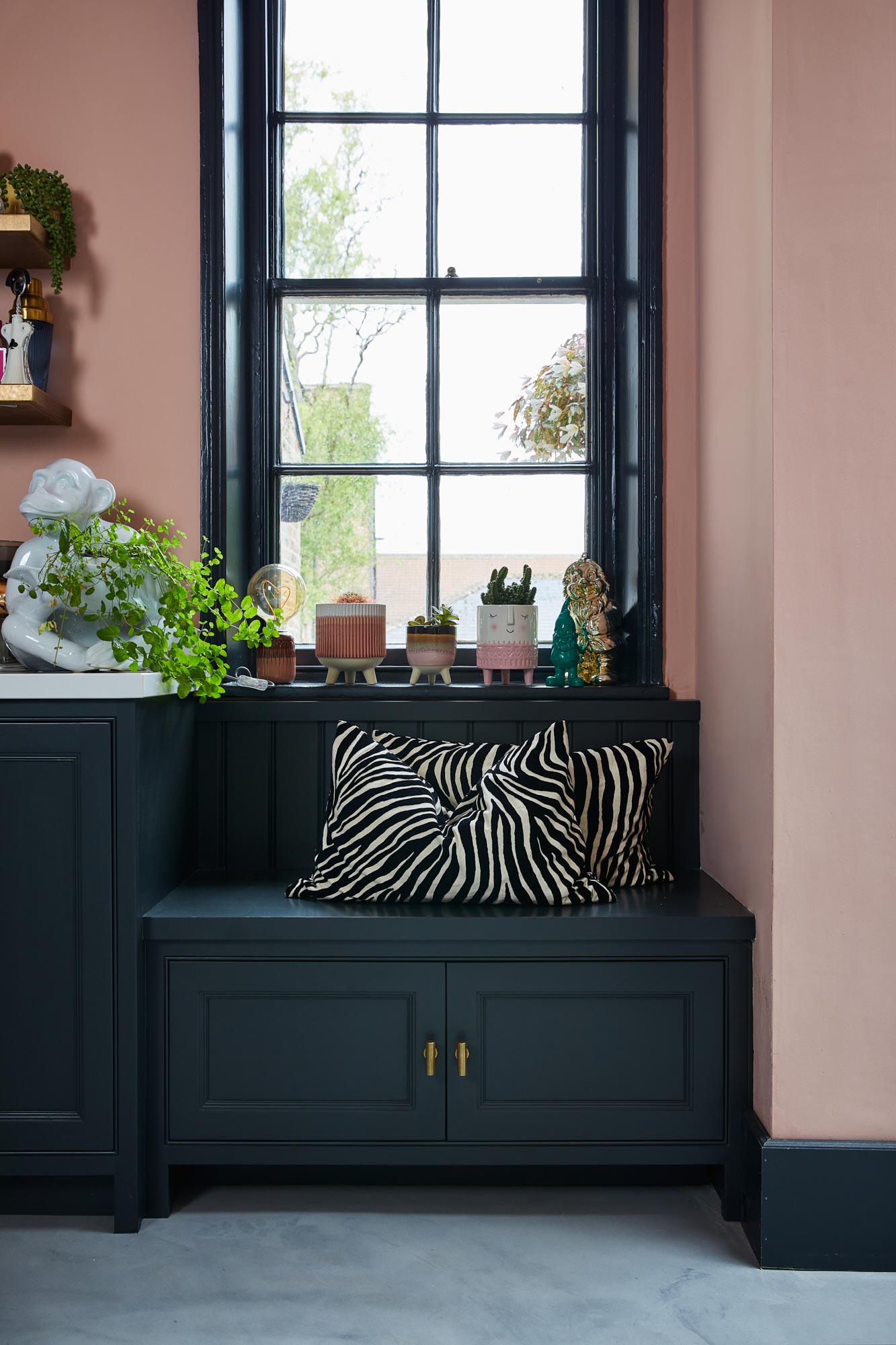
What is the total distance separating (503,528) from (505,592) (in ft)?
0.87

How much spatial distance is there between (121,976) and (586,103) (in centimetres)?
233

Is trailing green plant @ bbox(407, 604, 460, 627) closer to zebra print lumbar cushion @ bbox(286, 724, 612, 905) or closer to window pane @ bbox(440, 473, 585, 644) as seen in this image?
window pane @ bbox(440, 473, 585, 644)

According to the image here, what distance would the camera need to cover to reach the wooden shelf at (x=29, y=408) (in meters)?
2.12

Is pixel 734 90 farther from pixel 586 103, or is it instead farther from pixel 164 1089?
pixel 164 1089

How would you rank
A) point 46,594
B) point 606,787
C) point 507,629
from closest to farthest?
point 46,594
point 606,787
point 507,629

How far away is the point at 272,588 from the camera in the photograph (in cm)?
230

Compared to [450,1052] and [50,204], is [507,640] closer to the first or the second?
[450,1052]

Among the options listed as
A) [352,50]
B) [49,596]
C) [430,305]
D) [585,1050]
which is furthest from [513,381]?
[585,1050]

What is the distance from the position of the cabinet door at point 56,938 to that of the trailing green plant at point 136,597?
0.20 m

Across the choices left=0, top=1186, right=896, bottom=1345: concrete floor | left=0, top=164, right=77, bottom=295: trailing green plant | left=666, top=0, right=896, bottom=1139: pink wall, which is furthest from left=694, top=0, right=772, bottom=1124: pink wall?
left=0, top=164, right=77, bottom=295: trailing green plant

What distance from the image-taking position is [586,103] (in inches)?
97.2

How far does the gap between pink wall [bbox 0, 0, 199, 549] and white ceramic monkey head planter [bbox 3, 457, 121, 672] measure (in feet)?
1.33

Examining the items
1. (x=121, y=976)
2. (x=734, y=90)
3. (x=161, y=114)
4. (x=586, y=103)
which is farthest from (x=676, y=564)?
(x=161, y=114)

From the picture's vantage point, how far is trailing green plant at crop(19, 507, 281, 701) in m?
1.80
